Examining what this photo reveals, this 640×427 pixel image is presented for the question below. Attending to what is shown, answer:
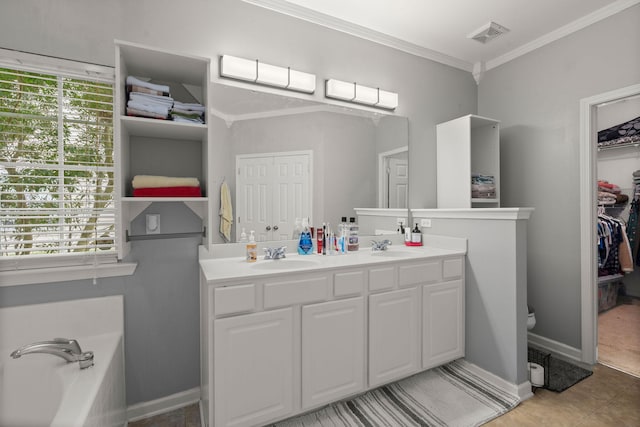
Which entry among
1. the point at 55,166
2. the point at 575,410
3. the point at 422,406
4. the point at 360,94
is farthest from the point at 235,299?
the point at 575,410

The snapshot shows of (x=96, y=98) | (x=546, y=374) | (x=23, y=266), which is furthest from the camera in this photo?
(x=546, y=374)

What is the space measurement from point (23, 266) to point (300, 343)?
150 centimetres

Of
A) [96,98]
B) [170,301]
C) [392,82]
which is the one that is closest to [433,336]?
[170,301]

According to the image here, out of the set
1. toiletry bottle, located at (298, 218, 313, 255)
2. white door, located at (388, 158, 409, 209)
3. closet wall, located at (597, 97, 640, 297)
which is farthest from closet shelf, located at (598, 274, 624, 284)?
toiletry bottle, located at (298, 218, 313, 255)

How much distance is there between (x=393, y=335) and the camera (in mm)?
2012

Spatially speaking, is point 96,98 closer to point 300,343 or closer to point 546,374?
point 300,343

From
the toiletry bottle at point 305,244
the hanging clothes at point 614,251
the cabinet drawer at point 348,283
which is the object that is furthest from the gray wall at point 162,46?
the hanging clothes at point 614,251

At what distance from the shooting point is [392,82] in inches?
110

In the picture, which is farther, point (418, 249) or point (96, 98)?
point (418, 249)

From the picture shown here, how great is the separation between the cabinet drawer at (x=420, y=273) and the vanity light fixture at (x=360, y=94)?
1.40 meters

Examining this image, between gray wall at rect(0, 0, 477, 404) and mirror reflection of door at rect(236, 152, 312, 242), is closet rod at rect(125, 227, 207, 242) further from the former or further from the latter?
mirror reflection of door at rect(236, 152, 312, 242)

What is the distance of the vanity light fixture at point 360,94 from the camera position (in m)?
2.45

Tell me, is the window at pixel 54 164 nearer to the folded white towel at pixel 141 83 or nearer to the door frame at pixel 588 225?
the folded white towel at pixel 141 83

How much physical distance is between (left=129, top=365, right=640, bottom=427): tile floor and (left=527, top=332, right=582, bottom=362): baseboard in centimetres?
30
